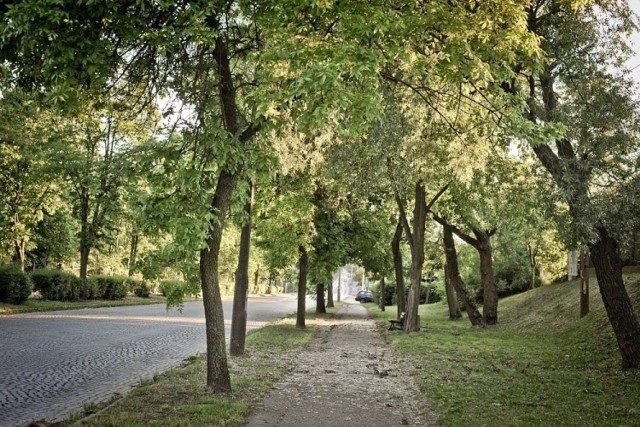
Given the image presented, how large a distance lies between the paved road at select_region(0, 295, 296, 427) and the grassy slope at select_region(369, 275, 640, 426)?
220 inches

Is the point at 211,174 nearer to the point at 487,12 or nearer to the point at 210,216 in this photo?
the point at 210,216

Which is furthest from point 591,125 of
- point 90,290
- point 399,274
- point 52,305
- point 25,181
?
point 90,290

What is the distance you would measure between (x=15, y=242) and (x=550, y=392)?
1144 inches

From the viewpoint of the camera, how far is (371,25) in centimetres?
657

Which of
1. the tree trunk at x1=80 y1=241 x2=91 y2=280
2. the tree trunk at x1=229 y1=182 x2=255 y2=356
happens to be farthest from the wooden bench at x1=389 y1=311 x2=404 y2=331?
the tree trunk at x1=80 y1=241 x2=91 y2=280

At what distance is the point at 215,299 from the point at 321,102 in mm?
4179

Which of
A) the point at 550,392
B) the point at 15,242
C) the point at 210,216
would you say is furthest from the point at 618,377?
the point at 15,242

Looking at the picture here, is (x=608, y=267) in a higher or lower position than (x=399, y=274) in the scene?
lower

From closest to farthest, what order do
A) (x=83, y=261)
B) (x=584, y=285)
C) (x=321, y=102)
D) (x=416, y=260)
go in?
(x=321, y=102), (x=584, y=285), (x=416, y=260), (x=83, y=261)

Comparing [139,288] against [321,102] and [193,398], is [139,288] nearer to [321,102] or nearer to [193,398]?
[193,398]

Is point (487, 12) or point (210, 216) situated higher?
point (487, 12)

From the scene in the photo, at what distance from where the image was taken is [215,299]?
29.7ft

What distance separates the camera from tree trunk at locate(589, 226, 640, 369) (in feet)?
35.5

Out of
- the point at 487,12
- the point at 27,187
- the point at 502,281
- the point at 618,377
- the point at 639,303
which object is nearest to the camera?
the point at 487,12
